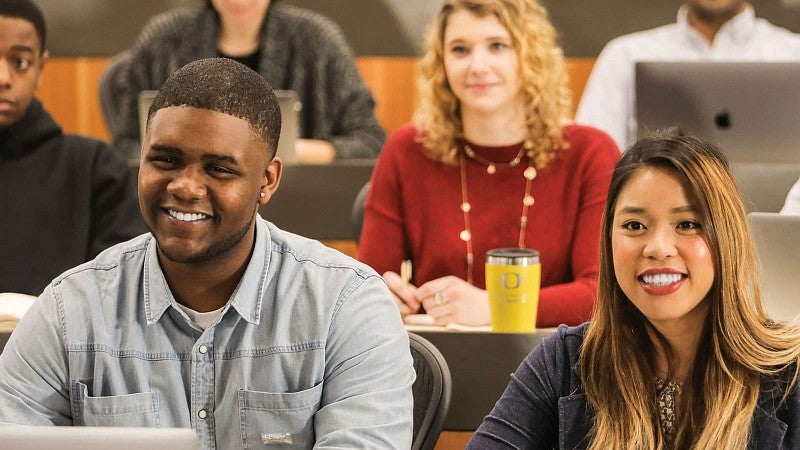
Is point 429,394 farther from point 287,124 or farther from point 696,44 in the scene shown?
point 696,44

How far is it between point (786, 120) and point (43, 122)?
5.07 ft

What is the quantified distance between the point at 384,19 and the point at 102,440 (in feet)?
10.6

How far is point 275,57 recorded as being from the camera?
337 cm

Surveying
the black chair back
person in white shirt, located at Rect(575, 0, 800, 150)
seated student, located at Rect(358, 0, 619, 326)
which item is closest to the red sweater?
seated student, located at Rect(358, 0, 619, 326)

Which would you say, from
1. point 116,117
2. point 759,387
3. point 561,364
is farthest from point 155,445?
point 116,117

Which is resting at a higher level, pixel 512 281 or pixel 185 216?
pixel 185 216

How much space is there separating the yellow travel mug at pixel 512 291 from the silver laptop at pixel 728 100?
0.60m

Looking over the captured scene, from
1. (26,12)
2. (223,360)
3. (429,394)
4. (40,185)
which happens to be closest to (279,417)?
(223,360)

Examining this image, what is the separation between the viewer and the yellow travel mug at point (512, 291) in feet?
6.11

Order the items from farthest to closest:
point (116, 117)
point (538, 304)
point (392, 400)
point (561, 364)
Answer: point (116, 117), point (538, 304), point (561, 364), point (392, 400)

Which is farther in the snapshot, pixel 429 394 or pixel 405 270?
pixel 405 270

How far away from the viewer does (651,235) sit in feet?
4.88

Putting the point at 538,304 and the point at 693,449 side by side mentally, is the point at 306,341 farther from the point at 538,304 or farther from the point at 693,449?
the point at 538,304

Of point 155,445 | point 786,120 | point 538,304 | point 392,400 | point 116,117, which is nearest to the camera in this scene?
point 155,445
